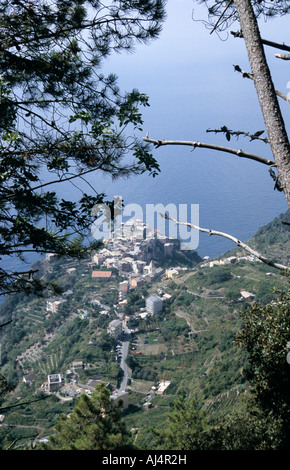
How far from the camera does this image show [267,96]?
138 centimetres

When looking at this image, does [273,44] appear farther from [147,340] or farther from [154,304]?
[154,304]

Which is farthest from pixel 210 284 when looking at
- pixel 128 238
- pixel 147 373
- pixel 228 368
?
pixel 128 238

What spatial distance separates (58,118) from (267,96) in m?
1.53

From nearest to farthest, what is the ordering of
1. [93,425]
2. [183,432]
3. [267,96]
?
1. [267,96]
2. [93,425]
3. [183,432]

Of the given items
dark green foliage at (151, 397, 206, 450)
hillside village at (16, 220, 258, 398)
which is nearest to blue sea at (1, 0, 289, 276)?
hillside village at (16, 220, 258, 398)

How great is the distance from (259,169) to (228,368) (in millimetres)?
58562

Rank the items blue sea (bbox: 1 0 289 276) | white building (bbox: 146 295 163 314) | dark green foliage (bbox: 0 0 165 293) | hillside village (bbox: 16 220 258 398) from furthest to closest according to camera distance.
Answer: blue sea (bbox: 1 0 289 276)
white building (bbox: 146 295 163 314)
hillside village (bbox: 16 220 258 398)
dark green foliage (bbox: 0 0 165 293)

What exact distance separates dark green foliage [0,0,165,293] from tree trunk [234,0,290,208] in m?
0.81

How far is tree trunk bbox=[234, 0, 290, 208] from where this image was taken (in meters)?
1.31

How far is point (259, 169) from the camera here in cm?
7038

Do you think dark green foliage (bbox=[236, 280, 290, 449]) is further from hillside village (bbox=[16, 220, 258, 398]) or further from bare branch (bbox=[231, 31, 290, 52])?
hillside village (bbox=[16, 220, 258, 398])

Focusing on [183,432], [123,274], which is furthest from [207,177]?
[183,432]

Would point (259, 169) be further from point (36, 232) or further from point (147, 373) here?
point (36, 232)

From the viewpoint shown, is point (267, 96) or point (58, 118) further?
point (58, 118)
